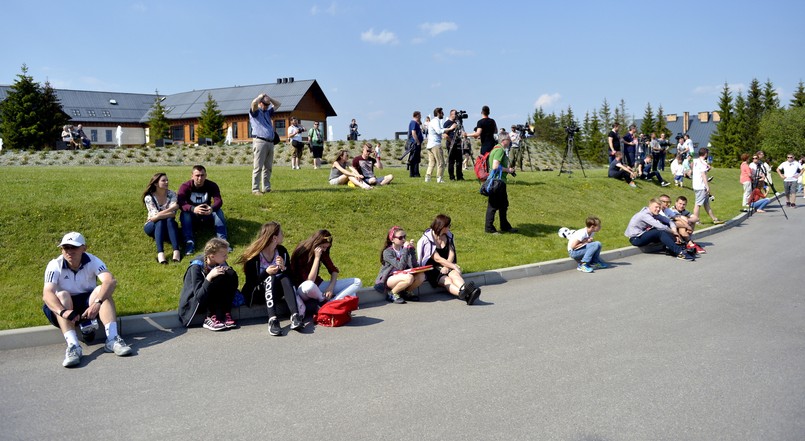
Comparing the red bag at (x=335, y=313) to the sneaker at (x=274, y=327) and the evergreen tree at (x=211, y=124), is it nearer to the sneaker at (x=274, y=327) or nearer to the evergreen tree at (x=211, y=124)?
the sneaker at (x=274, y=327)

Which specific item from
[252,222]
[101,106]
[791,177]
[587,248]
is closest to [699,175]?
[587,248]

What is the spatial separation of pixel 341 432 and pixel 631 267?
28.6 ft

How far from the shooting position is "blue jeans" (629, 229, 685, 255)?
12828 millimetres

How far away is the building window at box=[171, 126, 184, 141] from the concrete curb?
210 ft

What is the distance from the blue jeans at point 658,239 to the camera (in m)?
12.8

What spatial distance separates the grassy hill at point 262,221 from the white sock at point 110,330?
0.81 metres

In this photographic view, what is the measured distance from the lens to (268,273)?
7.71 metres

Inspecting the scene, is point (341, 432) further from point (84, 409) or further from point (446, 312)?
point (446, 312)

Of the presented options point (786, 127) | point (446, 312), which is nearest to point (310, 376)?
point (446, 312)

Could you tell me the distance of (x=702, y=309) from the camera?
8305mm

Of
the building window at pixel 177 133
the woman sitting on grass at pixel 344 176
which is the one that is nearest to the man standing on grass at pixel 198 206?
the woman sitting on grass at pixel 344 176

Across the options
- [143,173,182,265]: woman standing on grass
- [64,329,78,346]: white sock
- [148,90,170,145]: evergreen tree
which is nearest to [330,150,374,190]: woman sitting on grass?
[143,173,182,265]: woman standing on grass

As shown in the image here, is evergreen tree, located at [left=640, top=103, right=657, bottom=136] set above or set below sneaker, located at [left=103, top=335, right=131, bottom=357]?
above

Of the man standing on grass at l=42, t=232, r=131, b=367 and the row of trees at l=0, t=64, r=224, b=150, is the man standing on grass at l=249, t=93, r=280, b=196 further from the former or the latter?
the row of trees at l=0, t=64, r=224, b=150
